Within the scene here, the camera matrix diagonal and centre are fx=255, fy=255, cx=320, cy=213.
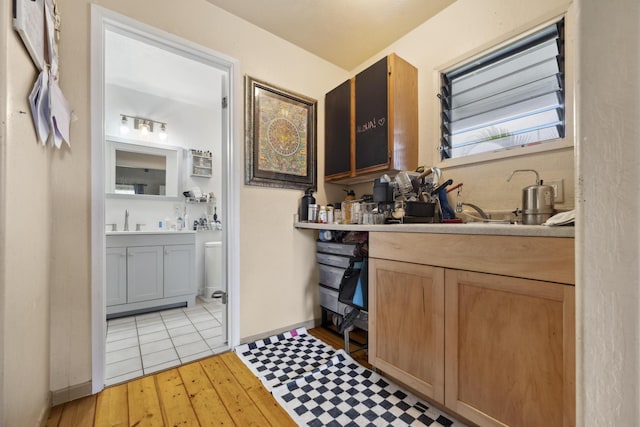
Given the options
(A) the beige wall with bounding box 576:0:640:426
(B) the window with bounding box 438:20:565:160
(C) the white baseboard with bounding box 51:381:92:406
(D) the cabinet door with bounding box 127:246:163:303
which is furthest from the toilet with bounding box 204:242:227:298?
(A) the beige wall with bounding box 576:0:640:426

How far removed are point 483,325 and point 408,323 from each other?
1.09 feet

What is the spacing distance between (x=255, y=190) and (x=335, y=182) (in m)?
0.76

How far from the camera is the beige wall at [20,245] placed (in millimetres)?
672

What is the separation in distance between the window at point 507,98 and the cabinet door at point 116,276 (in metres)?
2.94

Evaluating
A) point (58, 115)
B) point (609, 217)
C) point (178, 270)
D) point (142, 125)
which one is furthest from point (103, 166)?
point (142, 125)

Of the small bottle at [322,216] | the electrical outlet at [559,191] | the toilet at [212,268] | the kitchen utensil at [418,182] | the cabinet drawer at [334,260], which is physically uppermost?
the kitchen utensil at [418,182]

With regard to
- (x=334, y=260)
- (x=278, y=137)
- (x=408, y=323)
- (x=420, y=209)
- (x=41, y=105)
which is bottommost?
(x=408, y=323)

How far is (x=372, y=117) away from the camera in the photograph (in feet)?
6.05

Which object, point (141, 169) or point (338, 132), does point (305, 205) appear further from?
point (141, 169)

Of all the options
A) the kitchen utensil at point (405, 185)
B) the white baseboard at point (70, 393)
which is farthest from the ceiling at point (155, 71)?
the white baseboard at point (70, 393)

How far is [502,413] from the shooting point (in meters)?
0.93

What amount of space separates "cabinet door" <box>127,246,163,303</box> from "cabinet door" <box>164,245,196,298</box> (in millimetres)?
62

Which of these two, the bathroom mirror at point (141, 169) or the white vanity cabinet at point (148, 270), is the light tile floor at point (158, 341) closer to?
the white vanity cabinet at point (148, 270)

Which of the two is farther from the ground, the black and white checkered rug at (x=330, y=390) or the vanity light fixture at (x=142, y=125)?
the vanity light fixture at (x=142, y=125)
